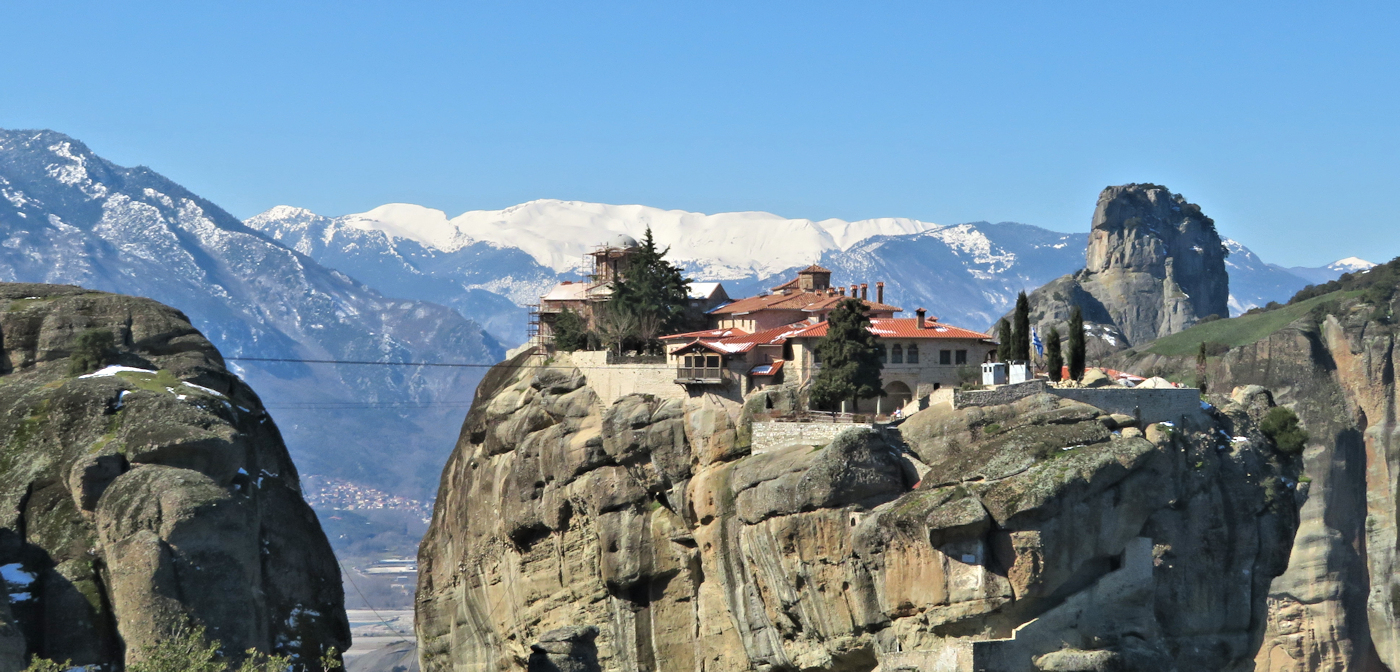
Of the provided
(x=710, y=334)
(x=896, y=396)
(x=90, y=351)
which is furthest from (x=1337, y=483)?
(x=90, y=351)

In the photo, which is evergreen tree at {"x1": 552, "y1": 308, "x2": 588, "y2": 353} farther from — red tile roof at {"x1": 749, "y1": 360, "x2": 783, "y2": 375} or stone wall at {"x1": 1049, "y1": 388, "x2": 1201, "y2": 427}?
stone wall at {"x1": 1049, "y1": 388, "x2": 1201, "y2": 427}

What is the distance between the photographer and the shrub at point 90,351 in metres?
90.7

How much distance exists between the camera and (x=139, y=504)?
79250mm

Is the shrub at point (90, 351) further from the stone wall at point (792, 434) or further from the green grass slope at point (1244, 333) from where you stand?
the green grass slope at point (1244, 333)

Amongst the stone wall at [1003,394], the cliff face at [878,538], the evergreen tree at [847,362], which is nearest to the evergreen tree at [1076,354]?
the cliff face at [878,538]

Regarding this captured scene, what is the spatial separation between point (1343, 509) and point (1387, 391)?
18.3 metres

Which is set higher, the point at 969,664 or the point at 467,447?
the point at 467,447

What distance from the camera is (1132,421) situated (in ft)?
263

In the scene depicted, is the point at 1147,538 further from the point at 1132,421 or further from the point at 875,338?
the point at 875,338

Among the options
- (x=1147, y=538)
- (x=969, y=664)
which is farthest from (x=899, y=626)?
(x=1147, y=538)

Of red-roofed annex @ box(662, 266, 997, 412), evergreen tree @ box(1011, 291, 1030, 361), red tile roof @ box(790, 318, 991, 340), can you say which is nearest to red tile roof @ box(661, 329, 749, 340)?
red-roofed annex @ box(662, 266, 997, 412)

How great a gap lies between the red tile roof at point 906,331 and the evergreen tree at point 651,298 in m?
14.2

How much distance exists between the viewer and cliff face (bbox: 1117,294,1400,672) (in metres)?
153

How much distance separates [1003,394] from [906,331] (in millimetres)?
12359
